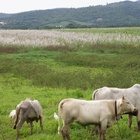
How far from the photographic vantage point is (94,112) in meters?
8.75

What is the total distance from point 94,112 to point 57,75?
32.7 feet

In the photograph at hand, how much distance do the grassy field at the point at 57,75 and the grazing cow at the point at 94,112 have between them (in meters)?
0.94

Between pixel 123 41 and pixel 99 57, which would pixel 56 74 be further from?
pixel 123 41

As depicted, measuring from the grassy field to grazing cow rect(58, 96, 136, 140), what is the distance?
944mm

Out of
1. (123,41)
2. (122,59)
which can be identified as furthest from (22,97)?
(123,41)

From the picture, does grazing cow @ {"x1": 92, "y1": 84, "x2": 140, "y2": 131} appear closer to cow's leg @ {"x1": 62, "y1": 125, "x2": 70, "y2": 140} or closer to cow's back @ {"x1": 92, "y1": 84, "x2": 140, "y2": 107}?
cow's back @ {"x1": 92, "y1": 84, "x2": 140, "y2": 107}

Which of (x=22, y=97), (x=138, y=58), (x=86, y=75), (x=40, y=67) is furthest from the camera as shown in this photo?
(x=138, y=58)

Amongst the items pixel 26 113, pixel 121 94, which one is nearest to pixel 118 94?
pixel 121 94

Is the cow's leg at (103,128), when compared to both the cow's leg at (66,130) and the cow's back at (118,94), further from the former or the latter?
the cow's back at (118,94)

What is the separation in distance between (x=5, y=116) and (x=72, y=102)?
3.86m

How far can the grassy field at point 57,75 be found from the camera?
10273 mm

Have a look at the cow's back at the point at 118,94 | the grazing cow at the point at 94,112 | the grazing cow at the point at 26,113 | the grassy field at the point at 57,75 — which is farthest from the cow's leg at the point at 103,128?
the grazing cow at the point at 26,113

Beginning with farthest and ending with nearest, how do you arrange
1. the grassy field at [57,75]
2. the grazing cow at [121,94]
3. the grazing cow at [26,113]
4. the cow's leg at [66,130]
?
1. the grassy field at [57,75]
2. the grazing cow at [121,94]
3. the grazing cow at [26,113]
4. the cow's leg at [66,130]

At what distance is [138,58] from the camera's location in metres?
23.5
